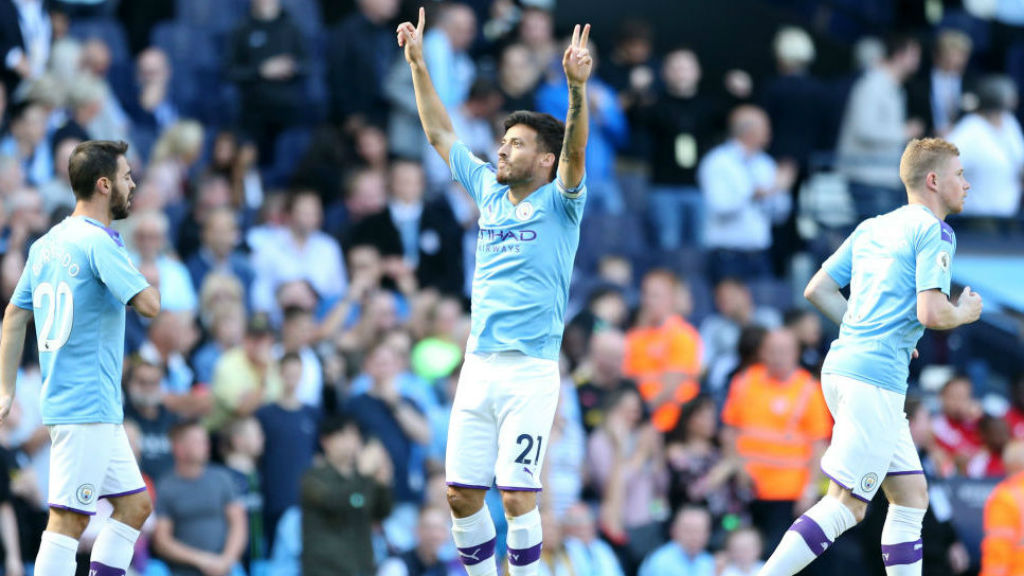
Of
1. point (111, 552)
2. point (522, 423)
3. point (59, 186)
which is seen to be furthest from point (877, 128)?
point (111, 552)

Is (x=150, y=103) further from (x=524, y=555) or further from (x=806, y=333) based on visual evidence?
(x=524, y=555)

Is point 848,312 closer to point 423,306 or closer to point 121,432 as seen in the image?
point 121,432

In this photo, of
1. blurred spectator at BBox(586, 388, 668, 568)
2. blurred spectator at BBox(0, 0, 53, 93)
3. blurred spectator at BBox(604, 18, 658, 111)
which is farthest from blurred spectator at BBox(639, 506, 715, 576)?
blurred spectator at BBox(0, 0, 53, 93)

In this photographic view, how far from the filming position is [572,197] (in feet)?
29.3

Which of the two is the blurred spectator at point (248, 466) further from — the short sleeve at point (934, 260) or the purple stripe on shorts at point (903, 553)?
the short sleeve at point (934, 260)

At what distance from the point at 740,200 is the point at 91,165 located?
10.2 m

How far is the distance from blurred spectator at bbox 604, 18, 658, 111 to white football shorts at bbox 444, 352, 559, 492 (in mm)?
10043

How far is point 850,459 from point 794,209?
10.0m

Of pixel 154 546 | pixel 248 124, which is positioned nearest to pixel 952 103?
pixel 248 124

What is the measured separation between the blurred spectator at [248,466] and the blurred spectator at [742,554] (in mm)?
3783

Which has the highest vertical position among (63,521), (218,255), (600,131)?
(600,131)

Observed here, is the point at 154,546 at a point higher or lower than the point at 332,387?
lower

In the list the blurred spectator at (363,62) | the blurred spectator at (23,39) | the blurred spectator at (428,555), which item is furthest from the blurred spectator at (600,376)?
the blurred spectator at (23,39)

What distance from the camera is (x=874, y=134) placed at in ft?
63.2
